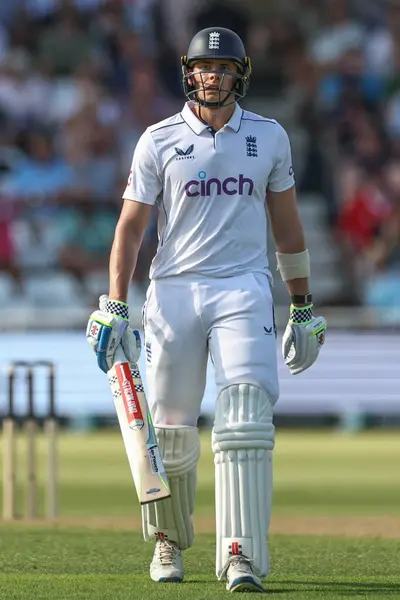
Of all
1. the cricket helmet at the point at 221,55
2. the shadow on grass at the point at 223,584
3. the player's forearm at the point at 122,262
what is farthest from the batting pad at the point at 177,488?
the cricket helmet at the point at 221,55

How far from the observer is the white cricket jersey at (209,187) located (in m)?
5.27

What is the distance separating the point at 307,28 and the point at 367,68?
1.21 metres

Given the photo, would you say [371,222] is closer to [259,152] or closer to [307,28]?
[307,28]

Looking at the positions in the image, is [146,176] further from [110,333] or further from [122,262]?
[110,333]

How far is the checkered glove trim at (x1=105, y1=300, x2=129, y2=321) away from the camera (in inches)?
206

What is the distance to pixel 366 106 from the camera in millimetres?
20859

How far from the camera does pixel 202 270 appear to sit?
531cm

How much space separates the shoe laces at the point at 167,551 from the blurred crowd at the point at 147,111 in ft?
41.9

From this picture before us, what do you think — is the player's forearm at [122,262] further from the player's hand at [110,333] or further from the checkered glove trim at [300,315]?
the checkered glove trim at [300,315]

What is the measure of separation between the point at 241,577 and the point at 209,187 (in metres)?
1.36

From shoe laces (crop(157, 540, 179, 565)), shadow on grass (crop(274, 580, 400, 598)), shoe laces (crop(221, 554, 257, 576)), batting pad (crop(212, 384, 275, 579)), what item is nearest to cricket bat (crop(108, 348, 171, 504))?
batting pad (crop(212, 384, 275, 579))

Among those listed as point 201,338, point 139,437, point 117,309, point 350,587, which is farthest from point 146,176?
point 350,587

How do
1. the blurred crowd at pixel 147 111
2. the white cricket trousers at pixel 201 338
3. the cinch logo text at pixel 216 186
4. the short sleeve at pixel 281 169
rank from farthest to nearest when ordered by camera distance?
1. the blurred crowd at pixel 147 111
2. the short sleeve at pixel 281 169
3. the cinch logo text at pixel 216 186
4. the white cricket trousers at pixel 201 338

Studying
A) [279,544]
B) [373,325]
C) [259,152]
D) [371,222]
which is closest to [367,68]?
[371,222]
